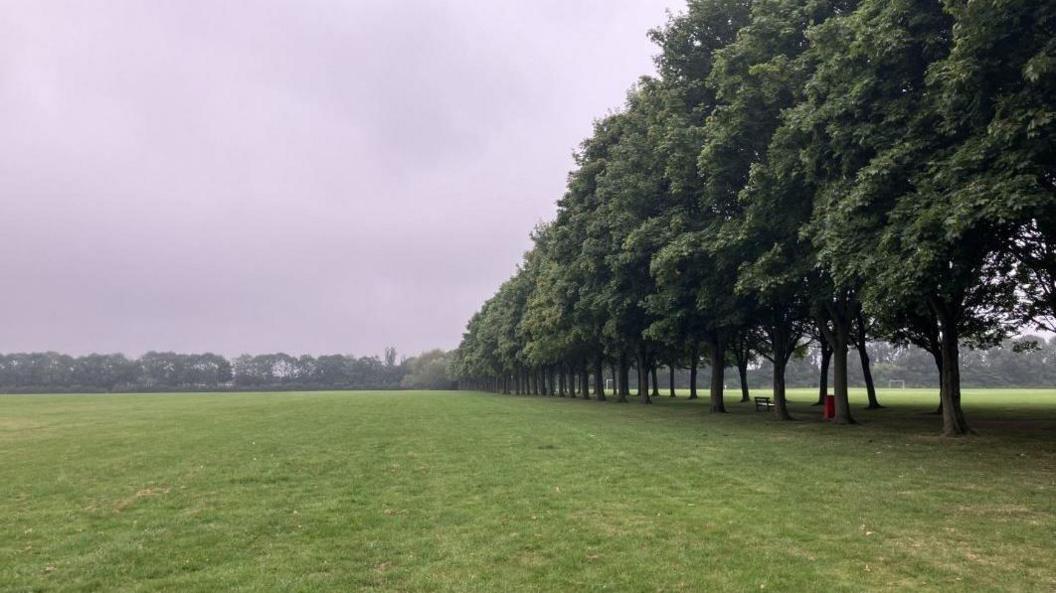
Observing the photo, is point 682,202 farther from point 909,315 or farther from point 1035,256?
point 1035,256

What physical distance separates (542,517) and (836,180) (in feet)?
55.2

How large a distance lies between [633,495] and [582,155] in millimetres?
39653

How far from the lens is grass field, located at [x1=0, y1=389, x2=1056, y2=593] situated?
8531mm

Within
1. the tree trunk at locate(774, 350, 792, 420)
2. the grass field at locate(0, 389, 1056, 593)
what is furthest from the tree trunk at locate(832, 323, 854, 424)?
the grass field at locate(0, 389, 1056, 593)

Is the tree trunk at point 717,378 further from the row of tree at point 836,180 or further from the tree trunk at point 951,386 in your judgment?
the tree trunk at point 951,386

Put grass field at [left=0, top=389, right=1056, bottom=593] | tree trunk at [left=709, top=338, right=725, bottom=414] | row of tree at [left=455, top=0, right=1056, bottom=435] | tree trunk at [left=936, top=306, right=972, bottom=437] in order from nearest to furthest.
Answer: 1. grass field at [left=0, top=389, right=1056, bottom=593]
2. row of tree at [left=455, top=0, right=1056, bottom=435]
3. tree trunk at [left=936, top=306, right=972, bottom=437]
4. tree trunk at [left=709, top=338, right=725, bottom=414]

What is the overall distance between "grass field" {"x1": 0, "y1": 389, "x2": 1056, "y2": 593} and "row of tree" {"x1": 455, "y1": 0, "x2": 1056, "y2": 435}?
20.1ft

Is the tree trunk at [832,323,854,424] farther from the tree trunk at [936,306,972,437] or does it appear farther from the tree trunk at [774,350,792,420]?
the tree trunk at [936,306,972,437]

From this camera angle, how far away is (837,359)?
30.0 m

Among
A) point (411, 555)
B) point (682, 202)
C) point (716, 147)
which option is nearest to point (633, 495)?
point (411, 555)

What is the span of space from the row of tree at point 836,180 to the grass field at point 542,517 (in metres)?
6.13

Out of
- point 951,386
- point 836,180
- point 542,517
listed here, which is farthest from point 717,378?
point 542,517

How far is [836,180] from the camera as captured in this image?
22.6m

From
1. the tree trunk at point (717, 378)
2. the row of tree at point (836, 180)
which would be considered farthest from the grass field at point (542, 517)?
the tree trunk at point (717, 378)
